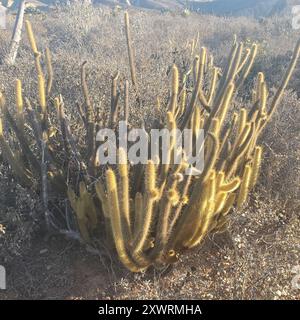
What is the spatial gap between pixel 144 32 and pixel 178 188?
970cm

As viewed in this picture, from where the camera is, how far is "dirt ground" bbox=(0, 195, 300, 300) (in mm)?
3422

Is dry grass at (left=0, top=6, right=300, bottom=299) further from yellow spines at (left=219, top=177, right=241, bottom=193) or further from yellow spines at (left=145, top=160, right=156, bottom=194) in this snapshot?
yellow spines at (left=145, top=160, right=156, bottom=194)

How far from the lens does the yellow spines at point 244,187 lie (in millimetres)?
3561

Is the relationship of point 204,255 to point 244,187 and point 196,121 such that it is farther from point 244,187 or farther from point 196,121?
point 196,121

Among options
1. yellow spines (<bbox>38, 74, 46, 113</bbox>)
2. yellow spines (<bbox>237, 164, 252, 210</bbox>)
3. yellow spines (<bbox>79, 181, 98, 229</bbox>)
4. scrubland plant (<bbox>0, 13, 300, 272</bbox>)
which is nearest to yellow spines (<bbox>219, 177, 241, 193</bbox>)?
scrubland plant (<bbox>0, 13, 300, 272</bbox>)

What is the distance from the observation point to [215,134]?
3010 millimetres

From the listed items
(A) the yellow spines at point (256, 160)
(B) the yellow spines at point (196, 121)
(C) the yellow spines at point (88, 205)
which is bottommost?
(C) the yellow spines at point (88, 205)

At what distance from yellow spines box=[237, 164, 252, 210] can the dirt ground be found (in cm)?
12

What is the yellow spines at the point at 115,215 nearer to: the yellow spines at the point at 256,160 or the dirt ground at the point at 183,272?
the dirt ground at the point at 183,272

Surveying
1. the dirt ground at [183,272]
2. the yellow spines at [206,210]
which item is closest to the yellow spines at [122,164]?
the yellow spines at [206,210]

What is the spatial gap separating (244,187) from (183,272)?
31.2 inches

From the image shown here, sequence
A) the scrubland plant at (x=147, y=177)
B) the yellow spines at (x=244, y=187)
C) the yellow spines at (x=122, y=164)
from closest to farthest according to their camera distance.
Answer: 1. the yellow spines at (x=122, y=164)
2. the scrubland plant at (x=147, y=177)
3. the yellow spines at (x=244, y=187)

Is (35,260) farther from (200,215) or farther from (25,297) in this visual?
(200,215)
